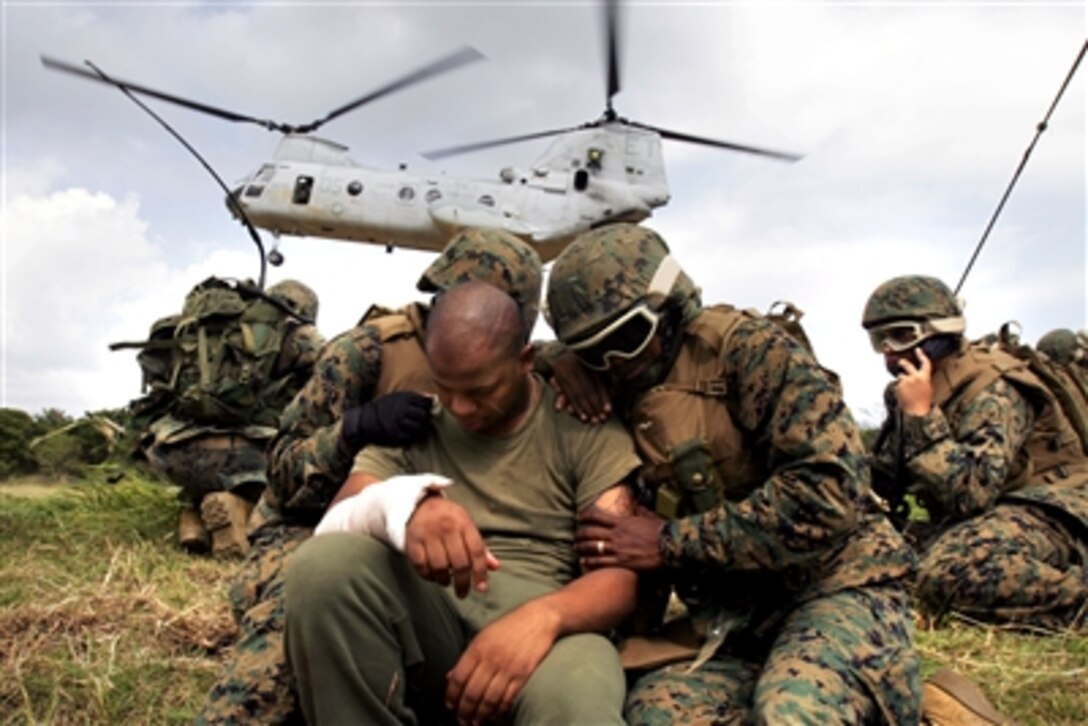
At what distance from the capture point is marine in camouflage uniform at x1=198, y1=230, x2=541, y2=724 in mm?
3664

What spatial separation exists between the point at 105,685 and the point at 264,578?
30.5 inches

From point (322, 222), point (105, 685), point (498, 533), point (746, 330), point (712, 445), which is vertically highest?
point (322, 222)

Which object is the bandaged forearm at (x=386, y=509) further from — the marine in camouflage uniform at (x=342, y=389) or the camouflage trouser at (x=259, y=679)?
the marine in camouflage uniform at (x=342, y=389)

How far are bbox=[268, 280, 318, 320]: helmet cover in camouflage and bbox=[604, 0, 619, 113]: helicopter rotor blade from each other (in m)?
14.4

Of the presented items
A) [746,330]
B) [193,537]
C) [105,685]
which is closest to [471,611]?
[746,330]

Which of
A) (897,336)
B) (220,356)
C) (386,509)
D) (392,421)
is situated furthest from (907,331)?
(220,356)

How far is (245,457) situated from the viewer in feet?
25.7

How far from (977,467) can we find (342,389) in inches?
127

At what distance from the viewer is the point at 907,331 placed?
18.8 ft

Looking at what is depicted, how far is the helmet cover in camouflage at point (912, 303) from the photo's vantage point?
5.69m

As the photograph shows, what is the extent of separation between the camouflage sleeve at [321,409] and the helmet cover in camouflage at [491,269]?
0.32 metres

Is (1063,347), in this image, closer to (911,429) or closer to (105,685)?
(911,429)

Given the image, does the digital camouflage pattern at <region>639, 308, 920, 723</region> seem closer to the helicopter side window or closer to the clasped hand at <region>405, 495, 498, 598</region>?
the clasped hand at <region>405, 495, 498, 598</region>

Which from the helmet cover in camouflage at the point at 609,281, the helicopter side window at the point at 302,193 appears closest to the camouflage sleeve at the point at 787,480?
the helmet cover in camouflage at the point at 609,281
